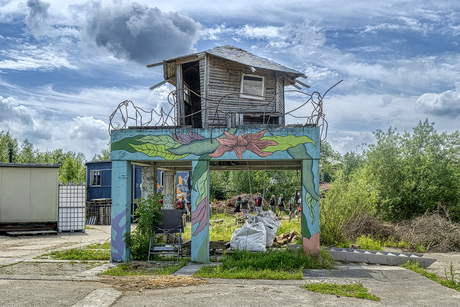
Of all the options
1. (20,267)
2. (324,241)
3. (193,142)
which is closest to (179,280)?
(193,142)

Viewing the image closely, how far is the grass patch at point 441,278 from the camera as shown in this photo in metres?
8.37

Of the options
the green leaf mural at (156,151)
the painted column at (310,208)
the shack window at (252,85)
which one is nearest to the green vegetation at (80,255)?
the green leaf mural at (156,151)

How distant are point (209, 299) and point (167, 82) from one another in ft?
31.3

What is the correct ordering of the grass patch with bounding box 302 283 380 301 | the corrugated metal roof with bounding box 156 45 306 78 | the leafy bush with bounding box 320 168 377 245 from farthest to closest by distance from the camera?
the leafy bush with bounding box 320 168 377 245 → the corrugated metal roof with bounding box 156 45 306 78 → the grass patch with bounding box 302 283 380 301

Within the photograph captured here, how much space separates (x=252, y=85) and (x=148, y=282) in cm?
736

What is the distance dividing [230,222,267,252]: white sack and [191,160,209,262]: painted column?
1244 millimetres

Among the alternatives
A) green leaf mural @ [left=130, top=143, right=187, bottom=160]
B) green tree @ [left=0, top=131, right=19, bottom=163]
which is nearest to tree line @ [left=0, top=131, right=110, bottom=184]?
green tree @ [left=0, top=131, right=19, bottom=163]

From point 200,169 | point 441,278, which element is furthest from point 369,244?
point 200,169

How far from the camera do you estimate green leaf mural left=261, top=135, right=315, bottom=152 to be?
10727 mm

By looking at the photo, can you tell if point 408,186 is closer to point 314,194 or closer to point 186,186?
point 314,194

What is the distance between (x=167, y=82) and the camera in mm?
14734

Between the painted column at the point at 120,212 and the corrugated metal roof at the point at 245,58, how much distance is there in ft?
15.2

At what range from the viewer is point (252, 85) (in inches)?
515

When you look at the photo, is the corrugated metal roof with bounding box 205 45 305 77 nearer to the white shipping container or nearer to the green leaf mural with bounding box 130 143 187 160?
the green leaf mural with bounding box 130 143 187 160
